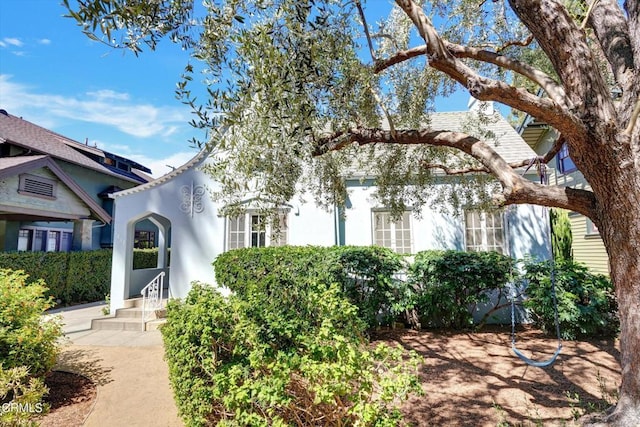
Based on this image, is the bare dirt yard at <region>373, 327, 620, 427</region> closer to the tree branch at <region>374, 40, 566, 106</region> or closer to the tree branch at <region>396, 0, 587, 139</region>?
the tree branch at <region>396, 0, 587, 139</region>

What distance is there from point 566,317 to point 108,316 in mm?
12697

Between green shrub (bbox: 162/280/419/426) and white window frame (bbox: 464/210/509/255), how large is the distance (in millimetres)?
7337

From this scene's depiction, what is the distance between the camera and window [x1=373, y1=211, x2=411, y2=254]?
33.7ft

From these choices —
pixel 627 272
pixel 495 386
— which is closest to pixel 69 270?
pixel 495 386

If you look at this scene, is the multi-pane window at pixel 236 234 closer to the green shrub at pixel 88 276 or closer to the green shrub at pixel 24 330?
the green shrub at pixel 24 330

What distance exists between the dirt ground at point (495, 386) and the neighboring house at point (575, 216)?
734cm

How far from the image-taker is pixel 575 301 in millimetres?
7629

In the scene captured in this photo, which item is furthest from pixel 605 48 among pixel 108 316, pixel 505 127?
pixel 108 316

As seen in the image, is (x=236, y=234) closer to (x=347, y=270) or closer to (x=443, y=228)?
(x=347, y=270)

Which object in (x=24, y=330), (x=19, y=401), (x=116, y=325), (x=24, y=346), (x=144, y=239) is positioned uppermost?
(x=144, y=239)

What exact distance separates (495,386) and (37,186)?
16183mm

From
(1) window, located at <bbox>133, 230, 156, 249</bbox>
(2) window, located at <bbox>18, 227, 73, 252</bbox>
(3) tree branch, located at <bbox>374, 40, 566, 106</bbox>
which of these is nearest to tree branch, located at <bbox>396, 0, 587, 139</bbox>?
(3) tree branch, located at <bbox>374, 40, 566, 106</bbox>

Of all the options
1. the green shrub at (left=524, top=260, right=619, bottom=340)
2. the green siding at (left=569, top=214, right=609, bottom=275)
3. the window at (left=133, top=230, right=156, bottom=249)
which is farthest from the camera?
the window at (left=133, top=230, right=156, bottom=249)

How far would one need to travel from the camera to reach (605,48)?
4156mm
